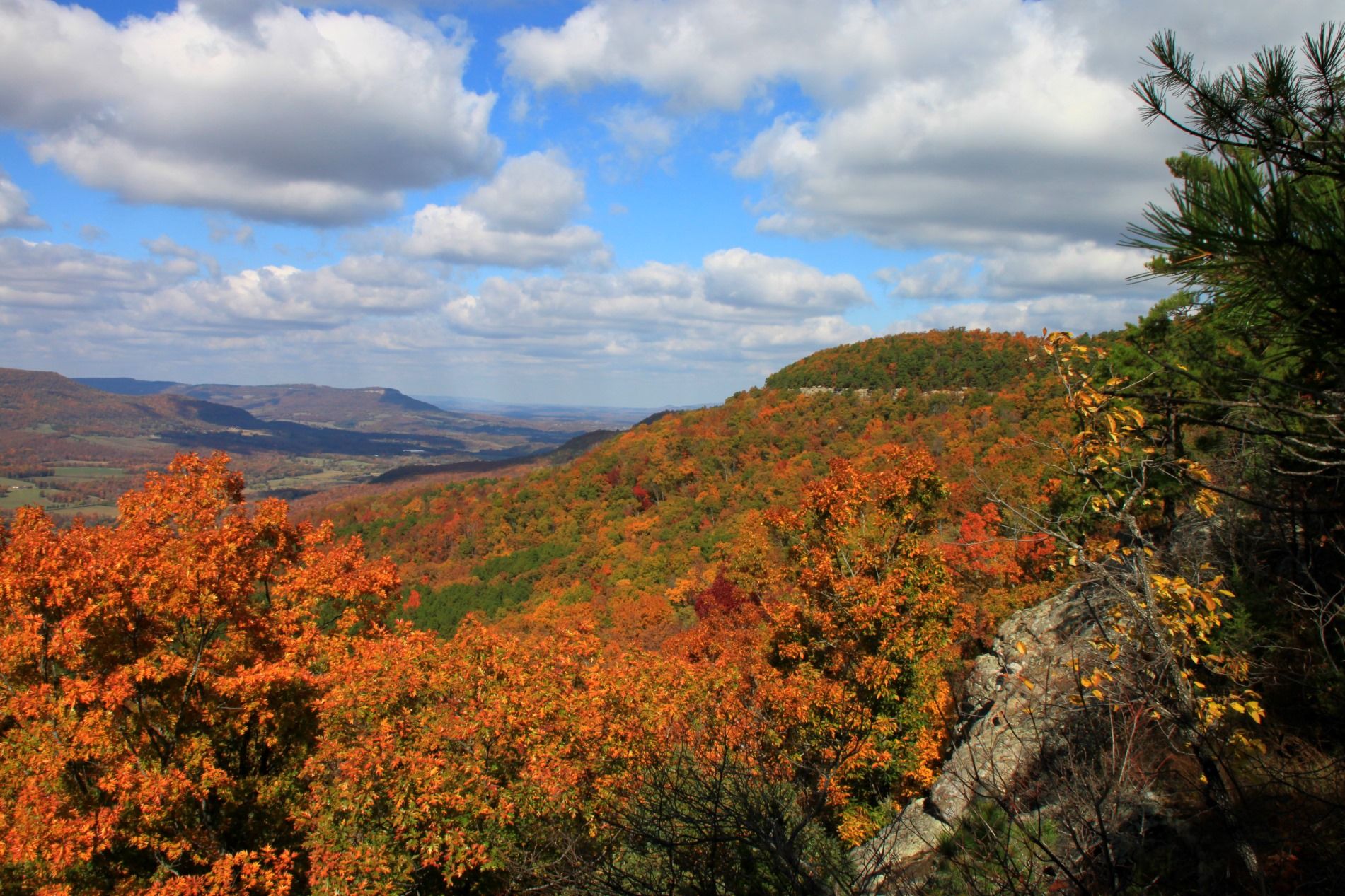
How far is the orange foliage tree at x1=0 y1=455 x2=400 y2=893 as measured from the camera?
903 cm

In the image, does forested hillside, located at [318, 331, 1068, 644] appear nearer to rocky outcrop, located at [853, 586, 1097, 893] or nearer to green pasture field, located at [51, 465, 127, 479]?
rocky outcrop, located at [853, 586, 1097, 893]

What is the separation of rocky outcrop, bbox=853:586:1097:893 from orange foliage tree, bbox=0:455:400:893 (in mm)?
9324

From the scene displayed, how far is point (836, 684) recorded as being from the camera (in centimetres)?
1401

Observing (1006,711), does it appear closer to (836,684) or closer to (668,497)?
(836,684)

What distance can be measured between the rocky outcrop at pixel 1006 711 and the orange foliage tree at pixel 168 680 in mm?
9324

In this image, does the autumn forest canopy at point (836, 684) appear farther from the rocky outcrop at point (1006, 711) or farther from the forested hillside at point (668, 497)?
the forested hillside at point (668, 497)

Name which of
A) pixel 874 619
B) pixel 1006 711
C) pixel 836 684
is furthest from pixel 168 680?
pixel 874 619

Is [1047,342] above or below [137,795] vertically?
above

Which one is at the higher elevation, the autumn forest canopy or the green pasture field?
the autumn forest canopy

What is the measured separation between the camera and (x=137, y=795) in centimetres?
903

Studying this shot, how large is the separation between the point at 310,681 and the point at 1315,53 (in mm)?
13410

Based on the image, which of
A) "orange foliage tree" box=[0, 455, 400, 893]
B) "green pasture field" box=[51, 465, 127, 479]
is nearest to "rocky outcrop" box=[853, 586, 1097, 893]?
"orange foliage tree" box=[0, 455, 400, 893]

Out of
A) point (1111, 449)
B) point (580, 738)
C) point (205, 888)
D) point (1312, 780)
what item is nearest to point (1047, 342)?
point (1111, 449)

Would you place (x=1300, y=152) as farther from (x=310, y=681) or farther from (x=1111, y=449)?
(x=310, y=681)
